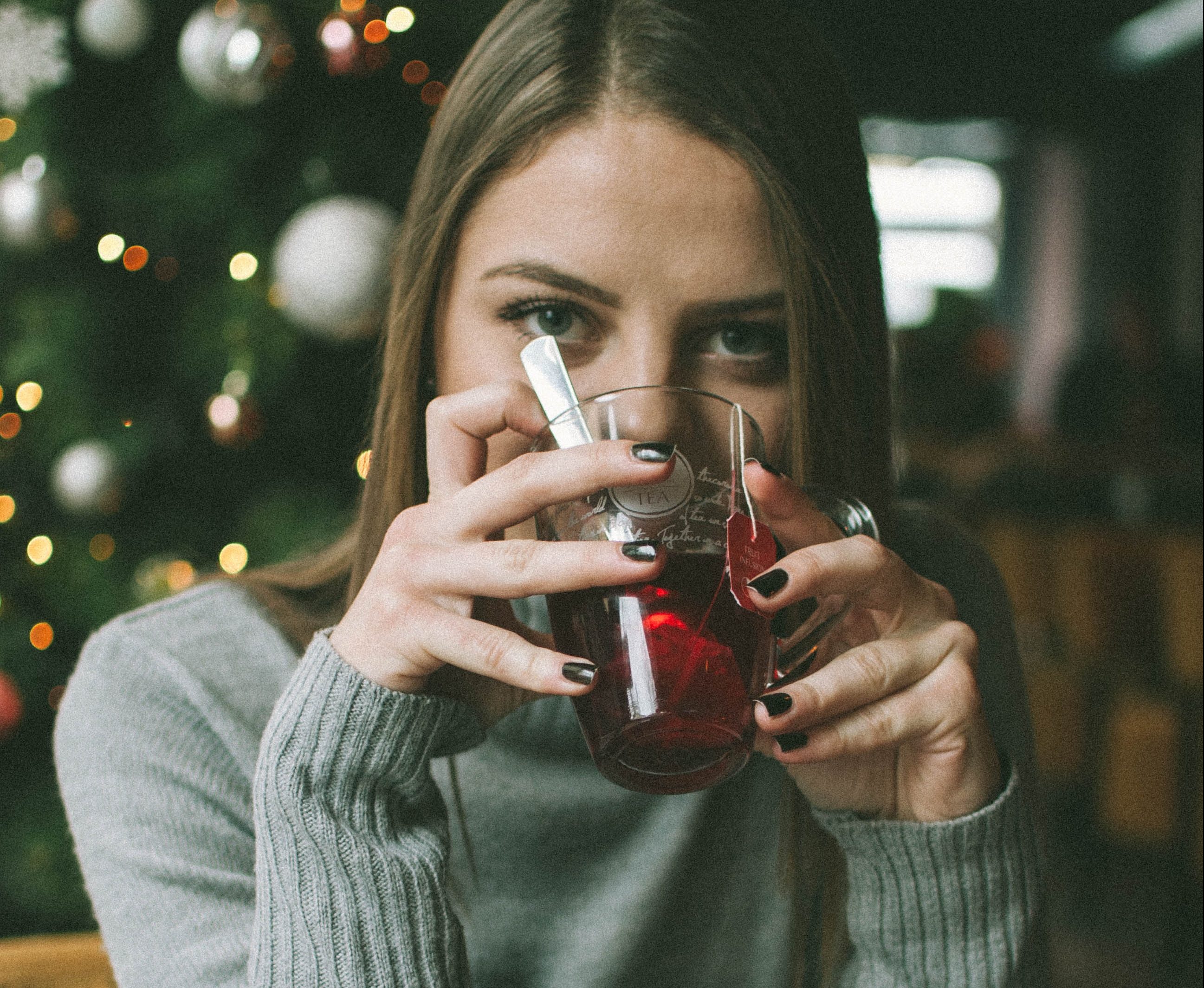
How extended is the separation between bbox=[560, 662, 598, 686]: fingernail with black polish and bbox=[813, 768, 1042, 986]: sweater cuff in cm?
40

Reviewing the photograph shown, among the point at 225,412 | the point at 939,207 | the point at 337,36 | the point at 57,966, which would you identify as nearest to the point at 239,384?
the point at 225,412

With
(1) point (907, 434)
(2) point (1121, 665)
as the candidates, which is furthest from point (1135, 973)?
(1) point (907, 434)

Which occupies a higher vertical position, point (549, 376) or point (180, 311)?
point (180, 311)

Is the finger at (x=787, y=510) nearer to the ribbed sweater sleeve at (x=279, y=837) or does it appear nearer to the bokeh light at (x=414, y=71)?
the ribbed sweater sleeve at (x=279, y=837)

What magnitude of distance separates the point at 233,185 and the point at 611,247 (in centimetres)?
119

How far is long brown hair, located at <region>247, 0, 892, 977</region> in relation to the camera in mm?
1046

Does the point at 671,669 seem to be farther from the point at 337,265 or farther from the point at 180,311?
the point at 180,311

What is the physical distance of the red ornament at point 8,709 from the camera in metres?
1.87

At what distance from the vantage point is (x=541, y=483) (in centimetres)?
70

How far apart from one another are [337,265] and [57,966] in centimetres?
107

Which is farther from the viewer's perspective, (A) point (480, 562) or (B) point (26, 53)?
(B) point (26, 53)

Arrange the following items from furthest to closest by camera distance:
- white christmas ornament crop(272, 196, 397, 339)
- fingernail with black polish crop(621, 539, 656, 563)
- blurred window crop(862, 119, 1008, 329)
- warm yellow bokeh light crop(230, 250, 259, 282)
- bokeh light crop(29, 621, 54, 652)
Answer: blurred window crop(862, 119, 1008, 329) < bokeh light crop(29, 621, 54, 652) < warm yellow bokeh light crop(230, 250, 259, 282) < white christmas ornament crop(272, 196, 397, 339) < fingernail with black polish crop(621, 539, 656, 563)

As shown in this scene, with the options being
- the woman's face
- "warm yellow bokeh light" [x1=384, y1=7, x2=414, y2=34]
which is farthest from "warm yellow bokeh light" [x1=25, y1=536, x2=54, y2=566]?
the woman's face

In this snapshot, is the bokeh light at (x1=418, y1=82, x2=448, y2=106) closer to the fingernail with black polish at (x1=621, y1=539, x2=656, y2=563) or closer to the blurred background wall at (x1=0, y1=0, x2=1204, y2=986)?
the blurred background wall at (x1=0, y1=0, x2=1204, y2=986)
